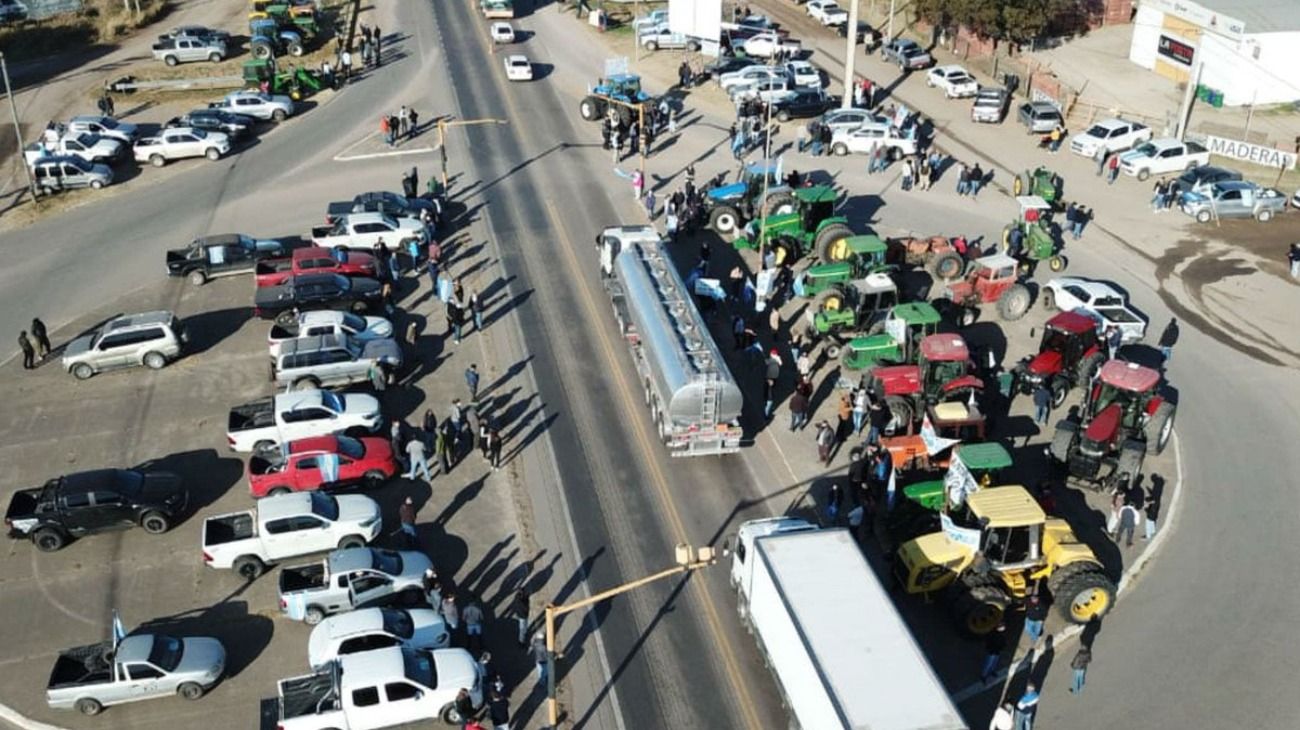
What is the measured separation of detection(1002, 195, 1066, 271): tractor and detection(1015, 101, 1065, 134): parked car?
1337 cm

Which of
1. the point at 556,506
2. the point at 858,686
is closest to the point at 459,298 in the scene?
the point at 556,506

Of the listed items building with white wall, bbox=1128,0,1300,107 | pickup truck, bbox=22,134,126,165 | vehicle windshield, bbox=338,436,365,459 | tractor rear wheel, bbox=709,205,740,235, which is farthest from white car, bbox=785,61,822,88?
vehicle windshield, bbox=338,436,365,459

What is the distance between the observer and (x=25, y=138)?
188 feet

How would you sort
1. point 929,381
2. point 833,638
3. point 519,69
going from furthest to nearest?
point 519,69 → point 929,381 → point 833,638

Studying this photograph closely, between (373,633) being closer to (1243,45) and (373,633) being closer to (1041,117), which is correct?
(1041,117)

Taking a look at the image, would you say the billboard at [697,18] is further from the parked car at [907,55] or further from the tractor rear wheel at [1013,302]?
the tractor rear wheel at [1013,302]

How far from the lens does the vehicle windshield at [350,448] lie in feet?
98.1

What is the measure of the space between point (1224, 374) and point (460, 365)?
24.6 m

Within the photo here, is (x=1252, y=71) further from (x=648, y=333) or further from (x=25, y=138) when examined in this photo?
(x=25, y=138)

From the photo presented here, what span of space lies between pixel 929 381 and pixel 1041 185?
17.8 metres

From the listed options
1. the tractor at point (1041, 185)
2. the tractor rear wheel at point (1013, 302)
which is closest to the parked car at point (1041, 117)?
the tractor at point (1041, 185)

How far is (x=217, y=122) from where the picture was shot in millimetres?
54938

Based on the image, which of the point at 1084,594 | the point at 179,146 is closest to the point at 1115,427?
the point at 1084,594

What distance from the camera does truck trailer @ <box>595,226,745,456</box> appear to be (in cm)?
2981
